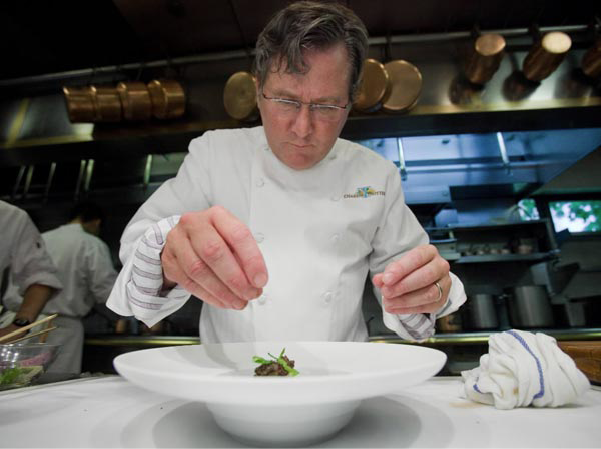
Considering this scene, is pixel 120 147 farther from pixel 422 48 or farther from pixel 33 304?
pixel 422 48

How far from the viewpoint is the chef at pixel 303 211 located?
756mm

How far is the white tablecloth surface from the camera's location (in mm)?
404

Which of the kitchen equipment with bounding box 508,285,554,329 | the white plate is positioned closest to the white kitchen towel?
the white plate

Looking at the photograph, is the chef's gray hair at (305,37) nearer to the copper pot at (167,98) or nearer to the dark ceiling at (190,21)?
the dark ceiling at (190,21)

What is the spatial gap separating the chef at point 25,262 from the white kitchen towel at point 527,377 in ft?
7.31

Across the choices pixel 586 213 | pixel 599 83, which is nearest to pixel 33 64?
pixel 599 83

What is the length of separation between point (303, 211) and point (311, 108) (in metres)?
0.31

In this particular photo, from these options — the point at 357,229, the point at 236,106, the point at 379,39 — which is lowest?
the point at 357,229

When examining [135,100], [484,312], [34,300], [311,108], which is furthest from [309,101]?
[484,312]

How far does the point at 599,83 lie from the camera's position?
2316 mm

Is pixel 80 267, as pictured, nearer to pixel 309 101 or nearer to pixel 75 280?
pixel 75 280

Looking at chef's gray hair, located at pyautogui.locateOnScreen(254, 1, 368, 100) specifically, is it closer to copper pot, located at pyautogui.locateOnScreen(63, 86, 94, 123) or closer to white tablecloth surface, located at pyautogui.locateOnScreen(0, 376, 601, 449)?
white tablecloth surface, located at pyautogui.locateOnScreen(0, 376, 601, 449)

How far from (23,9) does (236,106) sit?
1.56 meters

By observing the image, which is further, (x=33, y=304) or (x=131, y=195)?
(x=131, y=195)
